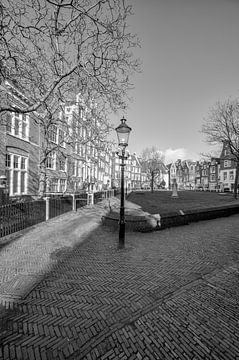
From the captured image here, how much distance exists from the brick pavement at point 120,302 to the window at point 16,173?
10.7 m

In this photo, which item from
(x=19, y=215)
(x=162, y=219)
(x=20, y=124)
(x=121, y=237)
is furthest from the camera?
(x=20, y=124)

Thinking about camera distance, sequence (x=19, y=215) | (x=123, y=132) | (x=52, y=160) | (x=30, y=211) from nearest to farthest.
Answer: (x=123, y=132) < (x=19, y=215) < (x=30, y=211) < (x=52, y=160)

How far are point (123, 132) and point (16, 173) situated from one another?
13.0 metres

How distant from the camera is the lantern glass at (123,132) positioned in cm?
623

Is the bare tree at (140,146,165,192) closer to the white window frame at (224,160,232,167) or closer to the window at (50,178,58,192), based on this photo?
the white window frame at (224,160,232,167)

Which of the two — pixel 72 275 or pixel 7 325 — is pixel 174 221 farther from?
pixel 7 325

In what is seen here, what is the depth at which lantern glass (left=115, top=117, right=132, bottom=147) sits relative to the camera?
20.5 feet

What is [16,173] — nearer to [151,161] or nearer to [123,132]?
[123,132]

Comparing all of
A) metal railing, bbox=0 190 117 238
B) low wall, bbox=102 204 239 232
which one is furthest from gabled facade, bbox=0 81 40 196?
low wall, bbox=102 204 239 232

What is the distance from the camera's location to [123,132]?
20.6 ft

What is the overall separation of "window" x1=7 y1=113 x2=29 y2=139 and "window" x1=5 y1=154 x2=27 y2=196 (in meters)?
1.90

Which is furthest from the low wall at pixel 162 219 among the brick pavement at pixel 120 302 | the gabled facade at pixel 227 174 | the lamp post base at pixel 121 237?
the gabled facade at pixel 227 174

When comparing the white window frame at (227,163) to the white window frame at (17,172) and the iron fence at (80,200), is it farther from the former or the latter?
the white window frame at (17,172)

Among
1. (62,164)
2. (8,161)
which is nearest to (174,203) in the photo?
(8,161)
